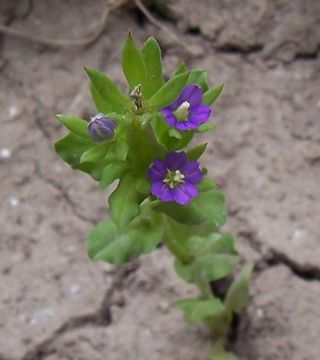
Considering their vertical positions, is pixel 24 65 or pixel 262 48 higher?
pixel 262 48

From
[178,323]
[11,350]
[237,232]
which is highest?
[237,232]

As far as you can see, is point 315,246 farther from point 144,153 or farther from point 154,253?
point 144,153

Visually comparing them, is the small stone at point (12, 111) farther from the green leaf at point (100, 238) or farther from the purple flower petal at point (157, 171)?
the purple flower petal at point (157, 171)

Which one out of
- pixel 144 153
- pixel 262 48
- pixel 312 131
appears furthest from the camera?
pixel 262 48

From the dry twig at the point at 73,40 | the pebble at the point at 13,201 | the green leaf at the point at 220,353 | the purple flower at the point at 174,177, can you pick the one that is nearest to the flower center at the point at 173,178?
the purple flower at the point at 174,177

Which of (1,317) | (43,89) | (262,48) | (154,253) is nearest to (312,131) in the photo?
(262,48)

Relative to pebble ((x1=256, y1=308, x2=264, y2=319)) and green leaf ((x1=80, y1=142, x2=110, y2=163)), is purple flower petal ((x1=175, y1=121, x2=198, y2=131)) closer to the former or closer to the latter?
green leaf ((x1=80, y1=142, x2=110, y2=163))
